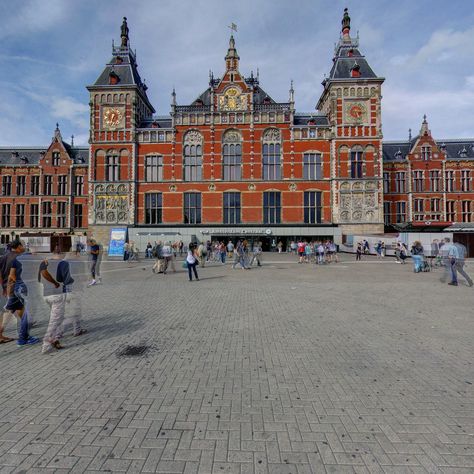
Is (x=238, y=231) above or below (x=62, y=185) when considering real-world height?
below

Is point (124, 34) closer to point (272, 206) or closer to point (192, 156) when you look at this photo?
point (192, 156)

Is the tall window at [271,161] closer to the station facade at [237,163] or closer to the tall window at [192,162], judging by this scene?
the station facade at [237,163]

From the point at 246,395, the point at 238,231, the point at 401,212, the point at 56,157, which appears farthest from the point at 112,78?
the point at 246,395

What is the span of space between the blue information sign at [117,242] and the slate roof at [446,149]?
36657 millimetres

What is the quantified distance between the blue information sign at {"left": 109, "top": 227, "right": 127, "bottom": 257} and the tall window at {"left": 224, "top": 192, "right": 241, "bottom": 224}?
14513mm

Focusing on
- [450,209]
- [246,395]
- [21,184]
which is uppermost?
[21,184]

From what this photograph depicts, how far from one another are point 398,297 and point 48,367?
896 centimetres

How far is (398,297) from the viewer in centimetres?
906

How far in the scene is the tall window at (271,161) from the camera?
36000mm

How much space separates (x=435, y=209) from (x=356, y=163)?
15.1 meters

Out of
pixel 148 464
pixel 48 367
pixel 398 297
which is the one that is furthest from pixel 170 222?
pixel 148 464

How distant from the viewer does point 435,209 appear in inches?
1607

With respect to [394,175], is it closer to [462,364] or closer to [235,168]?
[235,168]

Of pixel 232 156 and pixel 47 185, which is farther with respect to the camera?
pixel 47 185
